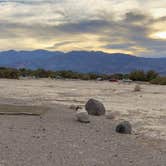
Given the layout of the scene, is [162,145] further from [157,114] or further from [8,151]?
[157,114]

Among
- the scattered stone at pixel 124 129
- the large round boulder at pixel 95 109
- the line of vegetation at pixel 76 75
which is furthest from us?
the line of vegetation at pixel 76 75

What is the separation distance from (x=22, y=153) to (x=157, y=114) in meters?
12.4

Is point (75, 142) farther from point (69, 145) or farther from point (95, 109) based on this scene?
point (95, 109)

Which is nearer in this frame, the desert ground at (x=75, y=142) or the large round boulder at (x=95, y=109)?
the desert ground at (x=75, y=142)

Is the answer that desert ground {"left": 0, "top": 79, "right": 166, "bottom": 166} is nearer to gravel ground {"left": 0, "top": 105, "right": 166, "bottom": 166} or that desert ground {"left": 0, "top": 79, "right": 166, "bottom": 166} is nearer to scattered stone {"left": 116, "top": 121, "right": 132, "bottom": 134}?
gravel ground {"left": 0, "top": 105, "right": 166, "bottom": 166}

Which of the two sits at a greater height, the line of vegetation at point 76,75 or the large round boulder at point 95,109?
the line of vegetation at point 76,75

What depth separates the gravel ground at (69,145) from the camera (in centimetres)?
1077

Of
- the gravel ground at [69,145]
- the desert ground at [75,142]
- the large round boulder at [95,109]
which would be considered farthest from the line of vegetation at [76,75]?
the gravel ground at [69,145]

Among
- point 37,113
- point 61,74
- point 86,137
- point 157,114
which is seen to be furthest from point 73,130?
point 61,74

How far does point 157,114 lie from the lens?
22750mm

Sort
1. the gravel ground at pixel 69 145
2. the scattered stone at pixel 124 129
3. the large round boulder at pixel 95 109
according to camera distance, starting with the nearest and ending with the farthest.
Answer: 1. the gravel ground at pixel 69 145
2. the scattered stone at pixel 124 129
3. the large round boulder at pixel 95 109

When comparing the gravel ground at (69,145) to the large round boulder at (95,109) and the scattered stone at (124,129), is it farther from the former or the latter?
the large round boulder at (95,109)

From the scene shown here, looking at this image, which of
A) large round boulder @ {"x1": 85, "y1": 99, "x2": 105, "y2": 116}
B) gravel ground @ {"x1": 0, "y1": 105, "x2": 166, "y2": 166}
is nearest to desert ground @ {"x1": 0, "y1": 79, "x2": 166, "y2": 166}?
gravel ground @ {"x1": 0, "y1": 105, "x2": 166, "y2": 166}

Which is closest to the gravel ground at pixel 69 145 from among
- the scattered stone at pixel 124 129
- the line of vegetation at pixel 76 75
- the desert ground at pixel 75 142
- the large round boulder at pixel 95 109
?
the desert ground at pixel 75 142
